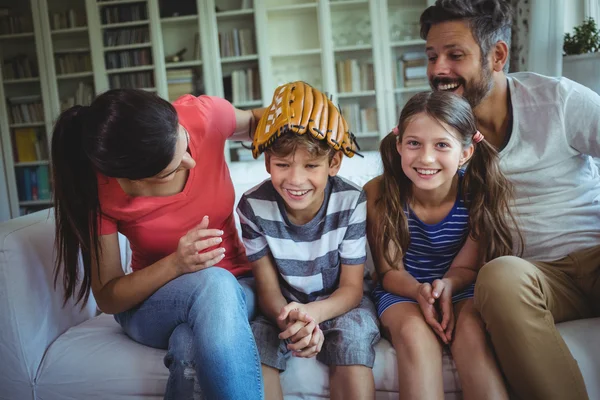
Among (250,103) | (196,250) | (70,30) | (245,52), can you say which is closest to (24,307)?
(196,250)

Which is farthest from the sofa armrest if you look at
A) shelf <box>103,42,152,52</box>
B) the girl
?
shelf <box>103,42,152,52</box>

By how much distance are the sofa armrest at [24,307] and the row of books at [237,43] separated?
3.18 m

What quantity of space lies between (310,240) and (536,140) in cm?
69

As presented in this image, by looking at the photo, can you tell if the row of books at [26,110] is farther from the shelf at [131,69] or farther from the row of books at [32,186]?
the shelf at [131,69]

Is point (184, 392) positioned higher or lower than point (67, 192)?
lower

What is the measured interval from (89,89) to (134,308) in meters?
3.79

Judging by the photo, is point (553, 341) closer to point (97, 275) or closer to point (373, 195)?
point (373, 195)

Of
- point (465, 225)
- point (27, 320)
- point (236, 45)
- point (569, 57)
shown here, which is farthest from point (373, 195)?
point (236, 45)

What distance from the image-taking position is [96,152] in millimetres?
1050

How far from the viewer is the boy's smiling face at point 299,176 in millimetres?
1260

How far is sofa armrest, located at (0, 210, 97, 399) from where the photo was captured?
1.31 metres

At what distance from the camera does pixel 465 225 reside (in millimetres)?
1391

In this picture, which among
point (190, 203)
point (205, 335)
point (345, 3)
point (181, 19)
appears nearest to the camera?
point (205, 335)

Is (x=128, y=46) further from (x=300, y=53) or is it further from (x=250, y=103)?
(x=300, y=53)
